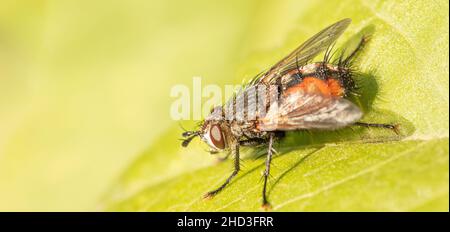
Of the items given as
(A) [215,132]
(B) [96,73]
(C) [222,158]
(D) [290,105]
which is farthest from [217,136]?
(B) [96,73]

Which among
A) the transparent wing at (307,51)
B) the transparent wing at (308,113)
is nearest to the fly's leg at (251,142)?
the transparent wing at (308,113)

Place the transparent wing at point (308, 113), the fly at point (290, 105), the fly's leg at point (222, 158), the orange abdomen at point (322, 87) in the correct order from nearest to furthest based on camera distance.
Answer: the transparent wing at point (308, 113), the fly at point (290, 105), the orange abdomen at point (322, 87), the fly's leg at point (222, 158)

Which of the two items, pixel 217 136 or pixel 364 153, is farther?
pixel 217 136

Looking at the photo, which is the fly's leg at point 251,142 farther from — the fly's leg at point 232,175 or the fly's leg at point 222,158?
the fly's leg at point 222,158

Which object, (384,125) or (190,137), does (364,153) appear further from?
(190,137)

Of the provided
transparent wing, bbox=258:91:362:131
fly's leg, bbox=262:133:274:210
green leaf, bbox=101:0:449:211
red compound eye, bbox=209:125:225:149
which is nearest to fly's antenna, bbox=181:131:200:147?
red compound eye, bbox=209:125:225:149
